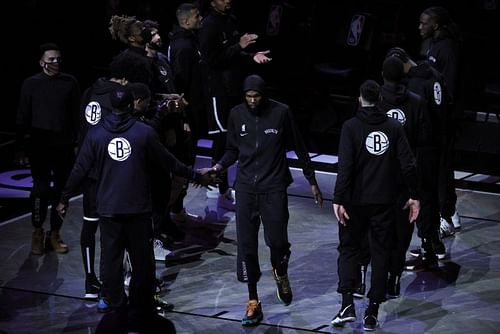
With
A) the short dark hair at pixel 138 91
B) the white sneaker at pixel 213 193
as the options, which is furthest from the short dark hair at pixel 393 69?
the white sneaker at pixel 213 193

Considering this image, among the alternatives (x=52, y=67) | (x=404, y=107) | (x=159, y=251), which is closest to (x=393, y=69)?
(x=404, y=107)

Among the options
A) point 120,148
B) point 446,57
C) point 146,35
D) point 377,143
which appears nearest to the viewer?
point 120,148

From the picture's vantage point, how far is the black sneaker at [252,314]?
846 centimetres

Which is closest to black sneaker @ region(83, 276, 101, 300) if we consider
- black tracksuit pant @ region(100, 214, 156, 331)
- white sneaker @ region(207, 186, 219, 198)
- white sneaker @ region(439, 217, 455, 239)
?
black tracksuit pant @ region(100, 214, 156, 331)

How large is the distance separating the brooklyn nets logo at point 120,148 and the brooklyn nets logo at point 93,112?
0.86 m

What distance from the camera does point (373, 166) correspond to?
8.09 metres

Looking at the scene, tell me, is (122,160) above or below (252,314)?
above

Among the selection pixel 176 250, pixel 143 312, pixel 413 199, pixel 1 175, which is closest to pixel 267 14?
pixel 1 175

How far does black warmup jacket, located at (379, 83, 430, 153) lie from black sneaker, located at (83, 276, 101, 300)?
8.81ft

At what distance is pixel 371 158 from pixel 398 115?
0.83m

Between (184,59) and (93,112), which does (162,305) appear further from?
(184,59)

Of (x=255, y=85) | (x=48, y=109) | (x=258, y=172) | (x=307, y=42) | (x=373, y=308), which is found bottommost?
(x=373, y=308)

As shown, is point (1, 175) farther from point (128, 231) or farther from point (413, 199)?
point (413, 199)

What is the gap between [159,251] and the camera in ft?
32.5
